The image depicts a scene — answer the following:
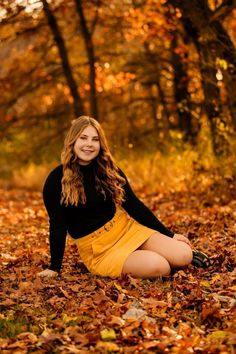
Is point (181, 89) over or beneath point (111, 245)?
beneath

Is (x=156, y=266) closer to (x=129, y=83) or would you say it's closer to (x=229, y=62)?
(x=229, y=62)

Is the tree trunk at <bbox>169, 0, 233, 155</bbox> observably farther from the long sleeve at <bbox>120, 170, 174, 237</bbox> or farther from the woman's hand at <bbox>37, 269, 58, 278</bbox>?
the woman's hand at <bbox>37, 269, 58, 278</bbox>

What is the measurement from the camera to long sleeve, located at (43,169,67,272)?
5.14 m

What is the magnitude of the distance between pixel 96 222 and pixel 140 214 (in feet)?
1.43

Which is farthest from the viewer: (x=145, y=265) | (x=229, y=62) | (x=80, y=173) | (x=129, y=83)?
(x=129, y=83)

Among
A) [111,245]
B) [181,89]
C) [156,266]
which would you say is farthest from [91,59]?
[156,266]

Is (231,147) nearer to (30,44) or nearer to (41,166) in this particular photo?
(41,166)

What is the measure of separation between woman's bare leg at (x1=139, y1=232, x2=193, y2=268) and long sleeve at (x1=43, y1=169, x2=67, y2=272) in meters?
0.70

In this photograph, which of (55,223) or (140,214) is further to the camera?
(140,214)

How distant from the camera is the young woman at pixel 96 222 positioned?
5.10 meters

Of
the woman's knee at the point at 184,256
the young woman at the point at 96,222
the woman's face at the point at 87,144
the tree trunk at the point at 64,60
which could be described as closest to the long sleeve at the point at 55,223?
the young woman at the point at 96,222

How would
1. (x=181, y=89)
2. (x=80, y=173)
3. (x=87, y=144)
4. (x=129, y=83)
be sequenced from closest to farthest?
(x=87, y=144), (x=80, y=173), (x=181, y=89), (x=129, y=83)

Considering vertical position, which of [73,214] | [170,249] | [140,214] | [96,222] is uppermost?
[73,214]

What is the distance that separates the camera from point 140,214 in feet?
17.7
